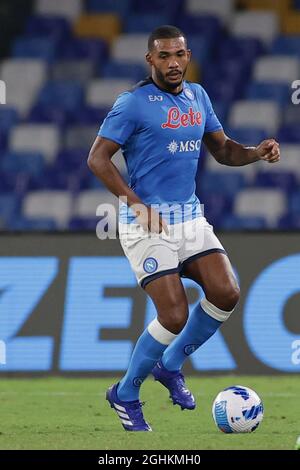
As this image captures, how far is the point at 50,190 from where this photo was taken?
15.9m

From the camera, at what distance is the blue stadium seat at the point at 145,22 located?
1845 cm

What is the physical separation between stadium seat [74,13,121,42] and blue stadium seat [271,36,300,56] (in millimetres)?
2440

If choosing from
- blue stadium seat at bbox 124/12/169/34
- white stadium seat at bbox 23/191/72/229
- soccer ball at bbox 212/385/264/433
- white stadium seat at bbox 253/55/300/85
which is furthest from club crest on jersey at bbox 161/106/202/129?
blue stadium seat at bbox 124/12/169/34

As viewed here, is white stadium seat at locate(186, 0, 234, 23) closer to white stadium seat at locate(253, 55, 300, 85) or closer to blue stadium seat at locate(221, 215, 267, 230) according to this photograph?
white stadium seat at locate(253, 55, 300, 85)

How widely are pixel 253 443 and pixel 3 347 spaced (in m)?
4.59

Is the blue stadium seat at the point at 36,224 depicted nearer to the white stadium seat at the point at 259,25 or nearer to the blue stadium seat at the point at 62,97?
the blue stadium seat at the point at 62,97

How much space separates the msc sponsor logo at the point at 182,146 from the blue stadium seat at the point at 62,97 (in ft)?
32.2

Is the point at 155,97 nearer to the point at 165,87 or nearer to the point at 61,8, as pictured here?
the point at 165,87

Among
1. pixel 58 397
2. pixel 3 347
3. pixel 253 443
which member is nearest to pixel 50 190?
pixel 3 347

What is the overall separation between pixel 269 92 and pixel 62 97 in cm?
275

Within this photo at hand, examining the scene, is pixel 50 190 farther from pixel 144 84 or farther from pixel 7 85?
pixel 144 84

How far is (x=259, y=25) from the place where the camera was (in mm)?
18125

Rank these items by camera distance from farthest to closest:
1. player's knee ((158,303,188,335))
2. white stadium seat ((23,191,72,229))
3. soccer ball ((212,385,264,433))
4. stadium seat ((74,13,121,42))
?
1. stadium seat ((74,13,121,42))
2. white stadium seat ((23,191,72,229))
3. player's knee ((158,303,188,335))
4. soccer ball ((212,385,264,433))

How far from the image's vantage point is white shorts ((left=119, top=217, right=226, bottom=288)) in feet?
24.2
